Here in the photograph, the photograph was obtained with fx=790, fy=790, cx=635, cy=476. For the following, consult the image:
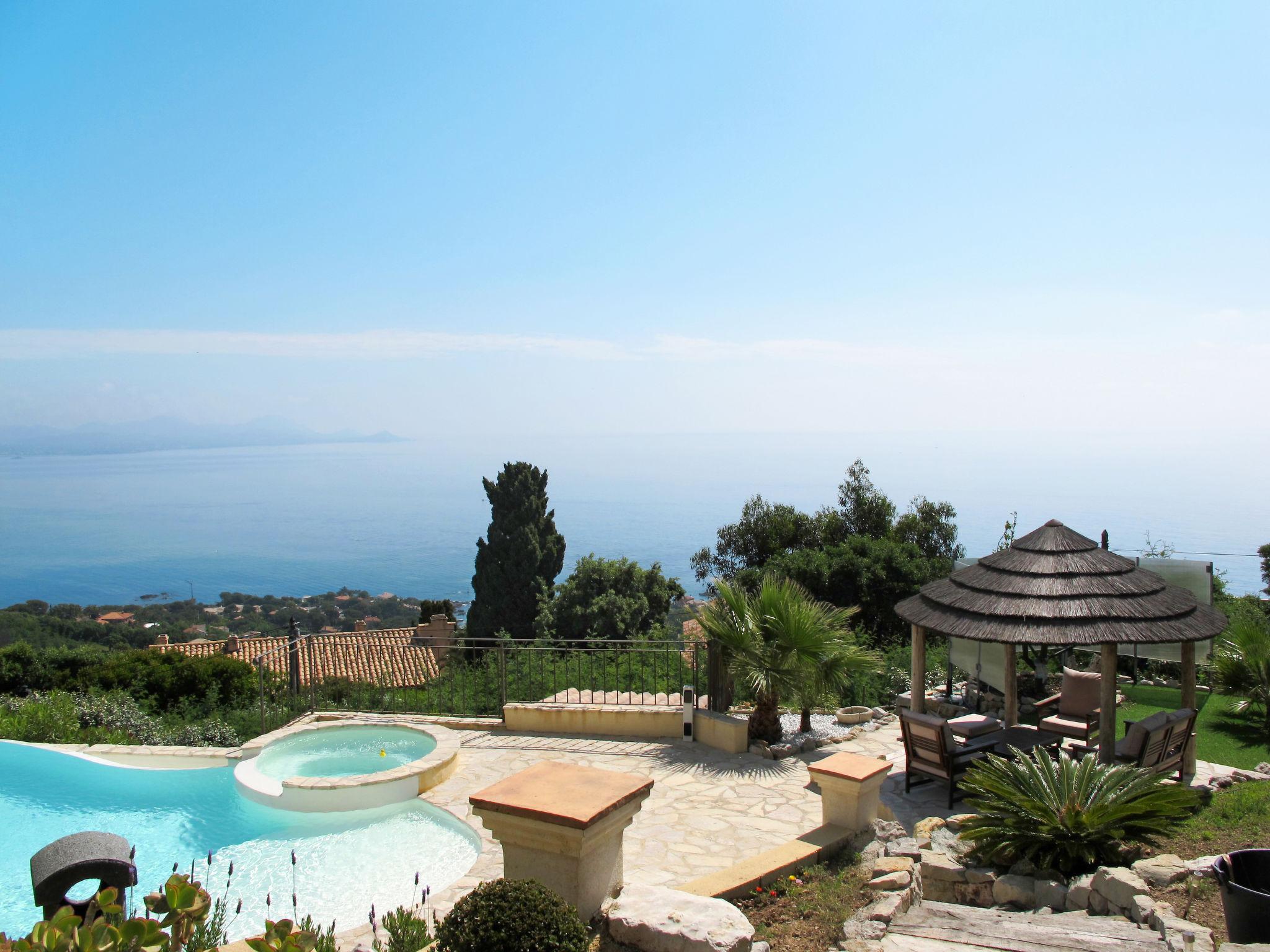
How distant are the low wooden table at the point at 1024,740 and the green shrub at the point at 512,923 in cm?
579

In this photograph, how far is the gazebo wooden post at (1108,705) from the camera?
7.36 metres

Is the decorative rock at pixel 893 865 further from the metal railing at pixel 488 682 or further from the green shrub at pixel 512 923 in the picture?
the metal railing at pixel 488 682

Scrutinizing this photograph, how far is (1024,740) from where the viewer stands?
27.1ft

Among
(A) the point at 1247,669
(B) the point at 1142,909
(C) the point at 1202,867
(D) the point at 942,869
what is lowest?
(D) the point at 942,869

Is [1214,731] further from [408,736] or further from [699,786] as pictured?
[408,736]

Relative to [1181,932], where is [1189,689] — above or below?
below

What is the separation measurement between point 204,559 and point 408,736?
699ft

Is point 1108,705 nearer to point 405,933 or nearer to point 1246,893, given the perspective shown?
point 1246,893

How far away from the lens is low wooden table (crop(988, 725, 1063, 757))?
7.86 meters

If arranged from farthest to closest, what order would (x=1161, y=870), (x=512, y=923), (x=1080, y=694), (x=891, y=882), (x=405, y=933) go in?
(x=1080, y=694) < (x=891, y=882) < (x=1161, y=870) < (x=405, y=933) < (x=512, y=923)

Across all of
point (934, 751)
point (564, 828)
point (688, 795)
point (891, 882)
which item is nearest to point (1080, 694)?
point (934, 751)

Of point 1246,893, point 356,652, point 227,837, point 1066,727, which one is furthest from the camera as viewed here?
point 356,652

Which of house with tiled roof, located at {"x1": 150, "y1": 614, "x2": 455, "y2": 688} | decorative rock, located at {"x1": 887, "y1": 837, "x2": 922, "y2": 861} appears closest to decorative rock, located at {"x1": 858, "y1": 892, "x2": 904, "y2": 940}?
decorative rock, located at {"x1": 887, "y1": 837, "x2": 922, "y2": 861}

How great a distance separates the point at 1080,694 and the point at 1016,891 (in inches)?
233
